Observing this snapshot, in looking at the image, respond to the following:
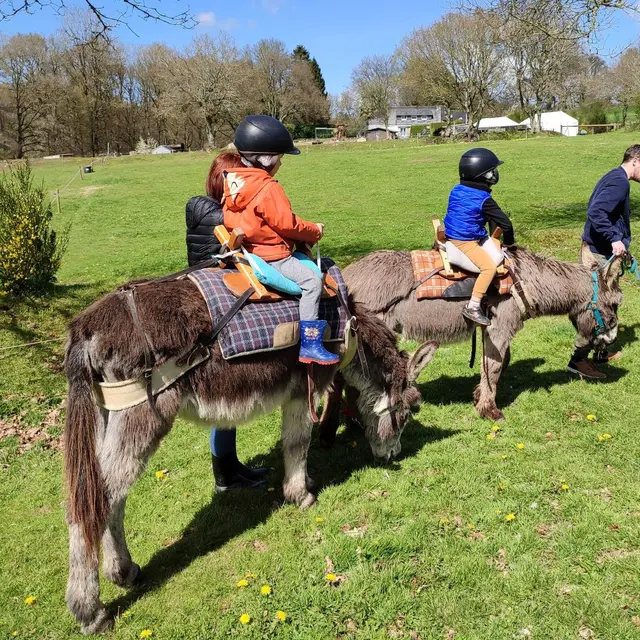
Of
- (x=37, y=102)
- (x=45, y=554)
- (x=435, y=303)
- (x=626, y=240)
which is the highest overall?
(x=37, y=102)

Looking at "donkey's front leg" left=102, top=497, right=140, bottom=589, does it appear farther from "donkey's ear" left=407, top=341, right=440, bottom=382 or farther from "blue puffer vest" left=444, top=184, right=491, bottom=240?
"blue puffer vest" left=444, top=184, right=491, bottom=240

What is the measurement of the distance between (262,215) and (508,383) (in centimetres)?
422

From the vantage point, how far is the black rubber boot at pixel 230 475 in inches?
185

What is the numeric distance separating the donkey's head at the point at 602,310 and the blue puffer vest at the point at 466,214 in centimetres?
155

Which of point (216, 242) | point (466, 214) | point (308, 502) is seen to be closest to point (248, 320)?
point (216, 242)

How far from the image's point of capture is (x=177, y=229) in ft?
66.6

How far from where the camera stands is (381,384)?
476cm

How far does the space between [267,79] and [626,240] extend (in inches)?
3288

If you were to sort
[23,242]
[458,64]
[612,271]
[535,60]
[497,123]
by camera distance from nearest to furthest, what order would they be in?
[612,271], [23,242], [535,60], [458,64], [497,123]

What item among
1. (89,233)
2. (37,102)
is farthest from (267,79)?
(89,233)

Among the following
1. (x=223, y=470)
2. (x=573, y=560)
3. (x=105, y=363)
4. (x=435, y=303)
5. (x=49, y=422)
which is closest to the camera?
(x=105, y=363)

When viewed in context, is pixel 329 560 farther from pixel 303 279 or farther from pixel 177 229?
pixel 177 229

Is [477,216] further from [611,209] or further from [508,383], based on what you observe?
[508,383]

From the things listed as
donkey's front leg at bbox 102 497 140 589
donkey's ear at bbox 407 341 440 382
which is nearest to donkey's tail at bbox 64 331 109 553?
donkey's front leg at bbox 102 497 140 589
